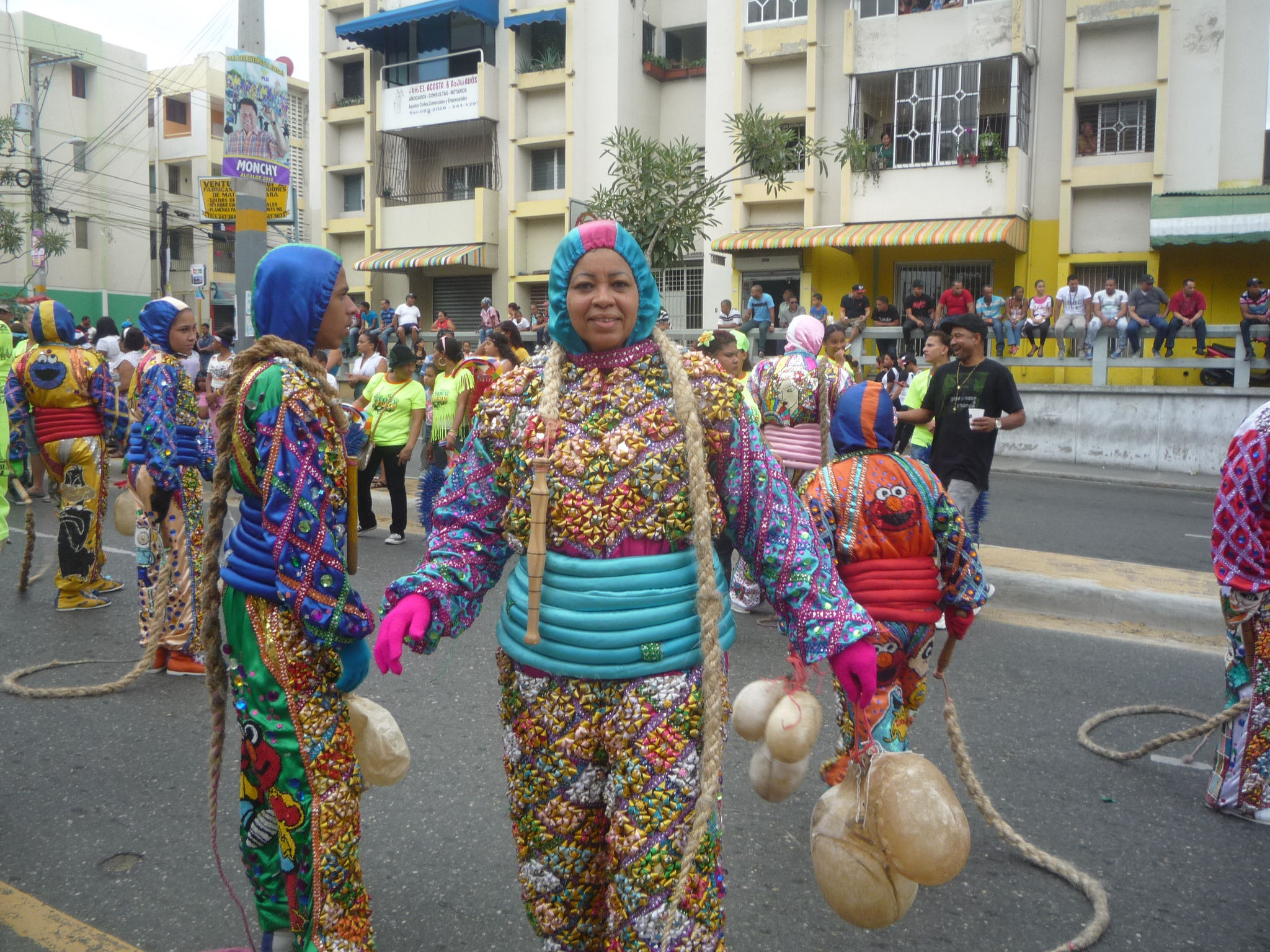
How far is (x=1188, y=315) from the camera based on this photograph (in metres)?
18.8

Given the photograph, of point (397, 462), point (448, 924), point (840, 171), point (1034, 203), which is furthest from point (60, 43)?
point (448, 924)

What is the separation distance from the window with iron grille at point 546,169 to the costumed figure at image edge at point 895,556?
1089 inches

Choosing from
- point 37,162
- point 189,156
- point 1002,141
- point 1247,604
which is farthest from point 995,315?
point 189,156

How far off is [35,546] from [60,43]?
38.5 metres

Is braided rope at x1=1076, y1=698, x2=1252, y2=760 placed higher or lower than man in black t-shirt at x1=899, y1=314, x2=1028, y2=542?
lower

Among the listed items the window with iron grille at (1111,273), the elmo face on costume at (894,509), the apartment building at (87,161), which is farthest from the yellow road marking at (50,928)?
the apartment building at (87,161)

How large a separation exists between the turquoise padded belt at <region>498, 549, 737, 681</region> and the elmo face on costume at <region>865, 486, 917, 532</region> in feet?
4.70

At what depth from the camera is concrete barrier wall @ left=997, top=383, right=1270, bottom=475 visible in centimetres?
1706

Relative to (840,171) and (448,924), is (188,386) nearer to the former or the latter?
(448,924)

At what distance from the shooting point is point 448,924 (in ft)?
11.1

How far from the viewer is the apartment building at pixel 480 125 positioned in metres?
28.8

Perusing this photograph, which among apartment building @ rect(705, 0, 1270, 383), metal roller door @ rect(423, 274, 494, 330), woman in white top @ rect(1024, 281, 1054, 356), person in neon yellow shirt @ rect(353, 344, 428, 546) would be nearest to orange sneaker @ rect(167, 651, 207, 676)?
person in neon yellow shirt @ rect(353, 344, 428, 546)

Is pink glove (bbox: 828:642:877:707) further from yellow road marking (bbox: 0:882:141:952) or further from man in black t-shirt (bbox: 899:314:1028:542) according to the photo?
man in black t-shirt (bbox: 899:314:1028:542)

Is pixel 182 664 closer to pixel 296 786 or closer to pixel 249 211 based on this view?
pixel 249 211
